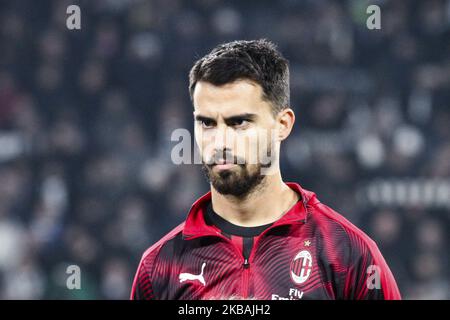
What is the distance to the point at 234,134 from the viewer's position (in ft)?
9.61

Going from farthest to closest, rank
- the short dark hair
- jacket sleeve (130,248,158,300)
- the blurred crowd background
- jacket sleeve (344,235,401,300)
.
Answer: the blurred crowd background
jacket sleeve (130,248,158,300)
the short dark hair
jacket sleeve (344,235,401,300)

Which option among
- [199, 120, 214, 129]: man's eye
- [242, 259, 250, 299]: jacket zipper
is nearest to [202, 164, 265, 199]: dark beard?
[199, 120, 214, 129]: man's eye

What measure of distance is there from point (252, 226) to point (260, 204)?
9 centimetres

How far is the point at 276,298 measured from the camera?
116 inches

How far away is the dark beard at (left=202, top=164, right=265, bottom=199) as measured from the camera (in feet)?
9.66

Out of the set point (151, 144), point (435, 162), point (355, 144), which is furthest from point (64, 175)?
point (435, 162)

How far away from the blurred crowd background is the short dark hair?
162 inches

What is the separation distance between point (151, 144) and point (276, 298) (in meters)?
5.22

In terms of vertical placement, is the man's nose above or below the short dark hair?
below

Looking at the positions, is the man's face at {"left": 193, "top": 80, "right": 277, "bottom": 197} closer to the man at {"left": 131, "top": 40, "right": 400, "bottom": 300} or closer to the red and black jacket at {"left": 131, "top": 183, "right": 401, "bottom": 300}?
the man at {"left": 131, "top": 40, "right": 400, "bottom": 300}

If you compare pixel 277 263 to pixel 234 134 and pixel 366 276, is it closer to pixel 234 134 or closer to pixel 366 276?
pixel 366 276

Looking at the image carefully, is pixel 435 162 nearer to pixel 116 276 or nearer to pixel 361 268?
pixel 116 276

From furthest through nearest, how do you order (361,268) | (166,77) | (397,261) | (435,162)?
(166,77), (435,162), (397,261), (361,268)

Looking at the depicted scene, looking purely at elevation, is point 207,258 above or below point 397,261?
above
